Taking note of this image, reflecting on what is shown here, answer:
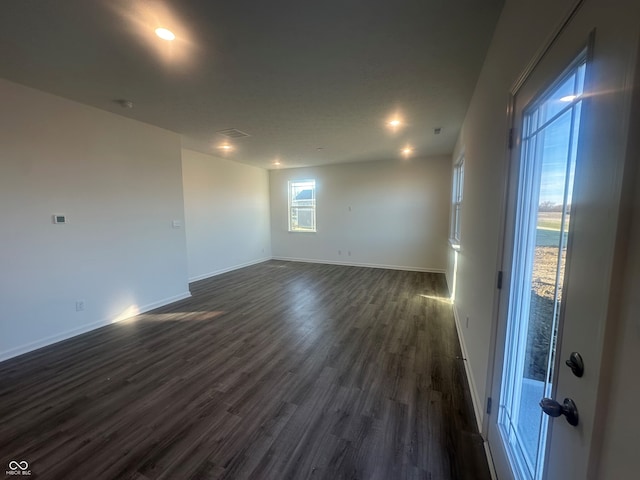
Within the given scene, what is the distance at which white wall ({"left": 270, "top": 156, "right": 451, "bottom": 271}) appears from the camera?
602cm

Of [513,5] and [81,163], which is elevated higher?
[513,5]

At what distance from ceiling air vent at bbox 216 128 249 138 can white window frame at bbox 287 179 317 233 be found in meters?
3.19

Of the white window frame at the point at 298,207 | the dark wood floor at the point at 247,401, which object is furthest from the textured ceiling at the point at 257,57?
the white window frame at the point at 298,207

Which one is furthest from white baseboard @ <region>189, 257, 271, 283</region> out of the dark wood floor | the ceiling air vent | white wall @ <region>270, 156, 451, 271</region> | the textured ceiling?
the textured ceiling

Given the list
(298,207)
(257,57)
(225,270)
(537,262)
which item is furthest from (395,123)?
(225,270)

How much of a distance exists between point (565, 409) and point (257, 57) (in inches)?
104

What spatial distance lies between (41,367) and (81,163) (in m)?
2.16

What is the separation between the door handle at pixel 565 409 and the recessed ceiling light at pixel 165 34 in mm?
2765

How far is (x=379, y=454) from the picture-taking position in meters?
1.57

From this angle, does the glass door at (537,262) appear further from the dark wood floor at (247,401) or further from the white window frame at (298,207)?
the white window frame at (298,207)

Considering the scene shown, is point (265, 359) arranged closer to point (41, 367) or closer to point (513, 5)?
point (41, 367)

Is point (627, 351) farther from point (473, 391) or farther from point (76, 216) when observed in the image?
point (76, 216)

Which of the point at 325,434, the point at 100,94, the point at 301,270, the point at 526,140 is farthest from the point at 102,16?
the point at 301,270

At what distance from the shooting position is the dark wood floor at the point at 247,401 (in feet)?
5.01
